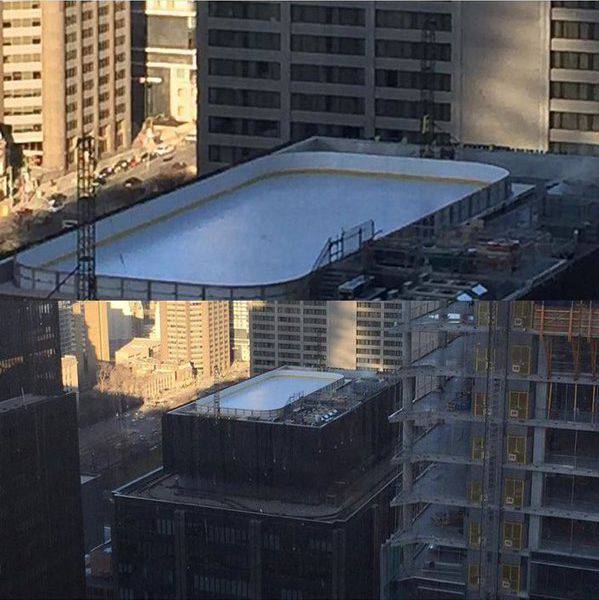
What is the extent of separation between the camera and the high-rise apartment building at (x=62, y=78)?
538 centimetres

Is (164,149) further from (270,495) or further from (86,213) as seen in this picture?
(270,495)

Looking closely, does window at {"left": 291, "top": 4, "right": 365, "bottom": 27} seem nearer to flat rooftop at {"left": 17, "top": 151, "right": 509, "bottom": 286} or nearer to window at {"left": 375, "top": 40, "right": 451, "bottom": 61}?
window at {"left": 375, "top": 40, "right": 451, "bottom": 61}

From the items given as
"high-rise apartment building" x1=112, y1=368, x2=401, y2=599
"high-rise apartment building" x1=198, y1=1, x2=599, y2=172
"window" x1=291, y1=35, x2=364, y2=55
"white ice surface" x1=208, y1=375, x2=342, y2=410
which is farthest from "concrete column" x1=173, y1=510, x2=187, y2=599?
"window" x1=291, y1=35, x2=364, y2=55

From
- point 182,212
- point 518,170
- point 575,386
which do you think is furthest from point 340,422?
point 518,170

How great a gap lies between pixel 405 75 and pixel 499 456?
162 centimetres

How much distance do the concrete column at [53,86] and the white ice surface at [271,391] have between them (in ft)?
3.09

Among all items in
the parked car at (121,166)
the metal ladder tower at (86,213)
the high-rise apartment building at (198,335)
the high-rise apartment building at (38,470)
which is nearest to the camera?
the high-rise apartment building at (198,335)

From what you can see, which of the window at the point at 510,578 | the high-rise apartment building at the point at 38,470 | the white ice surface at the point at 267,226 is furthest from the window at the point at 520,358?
the high-rise apartment building at the point at 38,470

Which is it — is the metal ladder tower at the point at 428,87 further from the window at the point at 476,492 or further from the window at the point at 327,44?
the window at the point at 476,492

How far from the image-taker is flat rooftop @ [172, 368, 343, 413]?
4.71 metres

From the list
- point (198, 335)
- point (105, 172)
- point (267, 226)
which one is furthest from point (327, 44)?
point (198, 335)

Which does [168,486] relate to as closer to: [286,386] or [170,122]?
[286,386]

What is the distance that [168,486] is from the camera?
188 inches

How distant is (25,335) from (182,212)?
0.91 m
